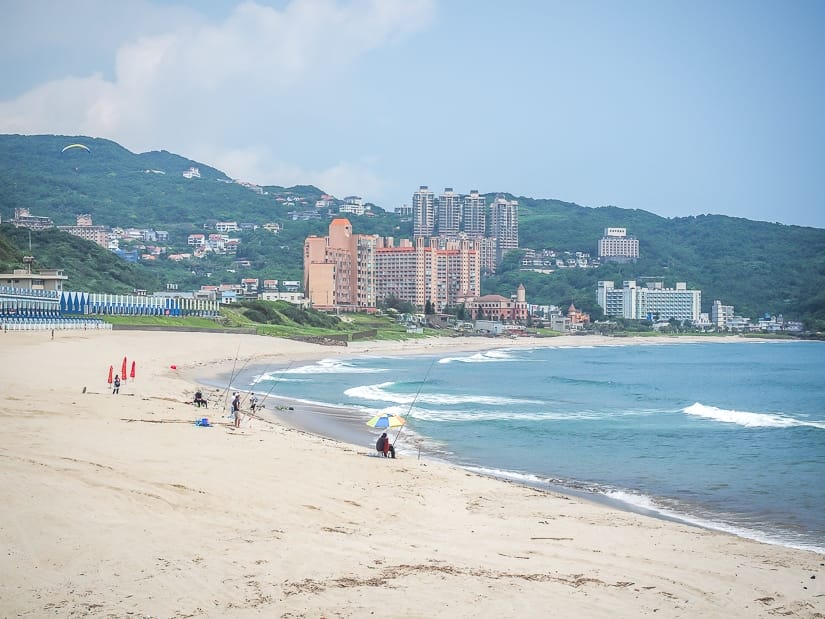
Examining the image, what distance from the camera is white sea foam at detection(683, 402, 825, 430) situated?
29188mm

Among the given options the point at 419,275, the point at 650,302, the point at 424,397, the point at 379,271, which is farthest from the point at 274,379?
the point at 650,302

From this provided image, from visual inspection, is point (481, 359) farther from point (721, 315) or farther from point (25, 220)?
point (25, 220)

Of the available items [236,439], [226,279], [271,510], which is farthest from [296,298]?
[271,510]

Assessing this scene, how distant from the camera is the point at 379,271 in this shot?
145 metres

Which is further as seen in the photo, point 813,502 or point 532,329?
point 532,329

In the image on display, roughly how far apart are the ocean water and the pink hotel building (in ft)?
211

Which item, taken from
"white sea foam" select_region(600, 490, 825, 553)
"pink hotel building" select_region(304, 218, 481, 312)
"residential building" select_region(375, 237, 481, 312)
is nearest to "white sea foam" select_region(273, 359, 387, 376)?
"white sea foam" select_region(600, 490, 825, 553)

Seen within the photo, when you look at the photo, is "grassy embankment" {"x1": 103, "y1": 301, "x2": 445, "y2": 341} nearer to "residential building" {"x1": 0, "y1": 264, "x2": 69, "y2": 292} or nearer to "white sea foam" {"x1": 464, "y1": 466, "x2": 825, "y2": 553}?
"residential building" {"x1": 0, "y1": 264, "x2": 69, "y2": 292}

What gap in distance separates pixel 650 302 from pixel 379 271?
58558mm

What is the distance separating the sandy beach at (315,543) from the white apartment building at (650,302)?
15944 centimetres

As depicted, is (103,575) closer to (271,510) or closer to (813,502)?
(271,510)

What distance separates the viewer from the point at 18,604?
7.09m

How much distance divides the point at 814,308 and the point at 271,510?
164114mm

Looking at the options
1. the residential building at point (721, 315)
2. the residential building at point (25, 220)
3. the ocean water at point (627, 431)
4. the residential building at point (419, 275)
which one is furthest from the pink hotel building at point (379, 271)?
the residential building at point (25, 220)
